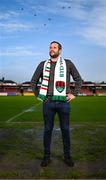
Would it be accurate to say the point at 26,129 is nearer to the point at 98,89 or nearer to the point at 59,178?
the point at 59,178

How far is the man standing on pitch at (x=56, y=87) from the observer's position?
315 inches

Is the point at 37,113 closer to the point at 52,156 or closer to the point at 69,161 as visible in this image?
the point at 52,156

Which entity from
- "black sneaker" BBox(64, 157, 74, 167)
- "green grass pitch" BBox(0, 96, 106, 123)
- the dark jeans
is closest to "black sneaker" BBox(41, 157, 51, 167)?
the dark jeans

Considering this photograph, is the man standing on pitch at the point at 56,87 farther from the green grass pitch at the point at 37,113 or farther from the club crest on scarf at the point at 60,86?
the green grass pitch at the point at 37,113

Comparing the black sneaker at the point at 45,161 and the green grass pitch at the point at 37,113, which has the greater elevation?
the black sneaker at the point at 45,161

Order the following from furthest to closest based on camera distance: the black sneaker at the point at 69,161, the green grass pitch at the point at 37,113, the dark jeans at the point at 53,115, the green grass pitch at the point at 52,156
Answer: the green grass pitch at the point at 37,113 → the dark jeans at the point at 53,115 → the black sneaker at the point at 69,161 → the green grass pitch at the point at 52,156

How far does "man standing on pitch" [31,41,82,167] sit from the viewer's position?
26.2 feet

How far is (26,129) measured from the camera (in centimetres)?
1443

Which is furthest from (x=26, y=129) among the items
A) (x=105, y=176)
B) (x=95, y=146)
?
(x=105, y=176)

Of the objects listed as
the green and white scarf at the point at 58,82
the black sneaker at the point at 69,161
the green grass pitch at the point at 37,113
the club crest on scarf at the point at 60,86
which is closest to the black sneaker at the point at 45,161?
the black sneaker at the point at 69,161

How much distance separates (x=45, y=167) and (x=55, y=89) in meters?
1.35

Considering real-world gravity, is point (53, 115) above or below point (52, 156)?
above

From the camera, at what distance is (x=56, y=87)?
26.2ft

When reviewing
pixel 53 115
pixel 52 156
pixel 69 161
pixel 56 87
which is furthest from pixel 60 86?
pixel 52 156
